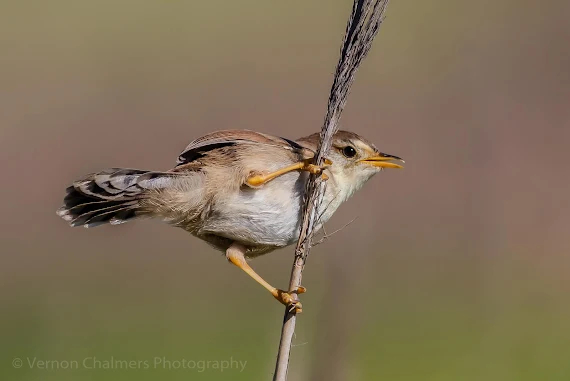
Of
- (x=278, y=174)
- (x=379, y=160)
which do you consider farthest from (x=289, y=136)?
(x=278, y=174)

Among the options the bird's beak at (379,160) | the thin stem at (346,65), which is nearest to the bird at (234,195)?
the bird's beak at (379,160)

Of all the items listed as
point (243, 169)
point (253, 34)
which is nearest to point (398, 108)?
point (253, 34)

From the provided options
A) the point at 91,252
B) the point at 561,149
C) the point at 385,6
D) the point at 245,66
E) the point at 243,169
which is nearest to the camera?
the point at 385,6

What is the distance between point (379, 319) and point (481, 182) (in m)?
2.66

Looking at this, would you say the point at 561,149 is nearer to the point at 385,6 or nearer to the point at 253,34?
the point at 253,34

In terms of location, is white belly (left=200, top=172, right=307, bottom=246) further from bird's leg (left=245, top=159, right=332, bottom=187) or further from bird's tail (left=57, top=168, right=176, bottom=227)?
bird's tail (left=57, top=168, right=176, bottom=227)

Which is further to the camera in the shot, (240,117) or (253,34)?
(253,34)

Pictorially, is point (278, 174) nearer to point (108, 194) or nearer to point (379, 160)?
point (379, 160)

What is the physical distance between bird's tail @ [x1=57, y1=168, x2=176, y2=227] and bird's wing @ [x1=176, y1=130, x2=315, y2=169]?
0.78ft

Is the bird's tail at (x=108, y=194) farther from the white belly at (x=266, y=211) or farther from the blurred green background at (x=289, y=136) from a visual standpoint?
the blurred green background at (x=289, y=136)

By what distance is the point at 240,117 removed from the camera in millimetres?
11797

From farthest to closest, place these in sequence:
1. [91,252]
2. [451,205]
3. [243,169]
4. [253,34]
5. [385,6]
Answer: [253,34]
[451,205]
[91,252]
[243,169]
[385,6]

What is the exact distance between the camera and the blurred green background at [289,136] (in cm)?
788

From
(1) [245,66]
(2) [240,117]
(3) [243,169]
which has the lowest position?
(3) [243,169]
